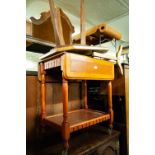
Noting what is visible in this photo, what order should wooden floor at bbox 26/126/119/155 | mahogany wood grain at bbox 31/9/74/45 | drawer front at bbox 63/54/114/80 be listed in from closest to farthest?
drawer front at bbox 63/54/114/80 → wooden floor at bbox 26/126/119/155 → mahogany wood grain at bbox 31/9/74/45

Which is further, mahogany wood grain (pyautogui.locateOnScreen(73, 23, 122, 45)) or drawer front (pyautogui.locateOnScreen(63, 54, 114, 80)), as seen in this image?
mahogany wood grain (pyautogui.locateOnScreen(73, 23, 122, 45))

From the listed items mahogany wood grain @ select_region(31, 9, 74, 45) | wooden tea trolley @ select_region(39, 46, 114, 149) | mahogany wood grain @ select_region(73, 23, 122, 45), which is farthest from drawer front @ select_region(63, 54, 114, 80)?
mahogany wood grain @ select_region(31, 9, 74, 45)

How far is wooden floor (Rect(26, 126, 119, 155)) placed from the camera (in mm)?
1056

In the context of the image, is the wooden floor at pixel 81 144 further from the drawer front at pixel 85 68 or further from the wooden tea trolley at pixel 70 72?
the drawer front at pixel 85 68

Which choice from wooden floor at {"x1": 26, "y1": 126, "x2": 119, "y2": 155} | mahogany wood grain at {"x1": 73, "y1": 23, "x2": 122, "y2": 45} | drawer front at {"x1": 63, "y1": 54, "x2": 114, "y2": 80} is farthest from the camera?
mahogany wood grain at {"x1": 73, "y1": 23, "x2": 122, "y2": 45}

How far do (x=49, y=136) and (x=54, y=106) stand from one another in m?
0.27

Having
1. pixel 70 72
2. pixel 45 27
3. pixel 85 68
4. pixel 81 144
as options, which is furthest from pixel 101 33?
pixel 81 144

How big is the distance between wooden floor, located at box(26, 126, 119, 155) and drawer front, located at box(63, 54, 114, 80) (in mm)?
520

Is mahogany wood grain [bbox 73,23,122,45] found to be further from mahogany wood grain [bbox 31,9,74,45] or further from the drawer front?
the drawer front

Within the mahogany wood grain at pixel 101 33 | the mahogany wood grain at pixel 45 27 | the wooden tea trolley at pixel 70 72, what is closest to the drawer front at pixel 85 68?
the wooden tea trolley at pixel 70 72

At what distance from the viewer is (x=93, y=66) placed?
111cm
